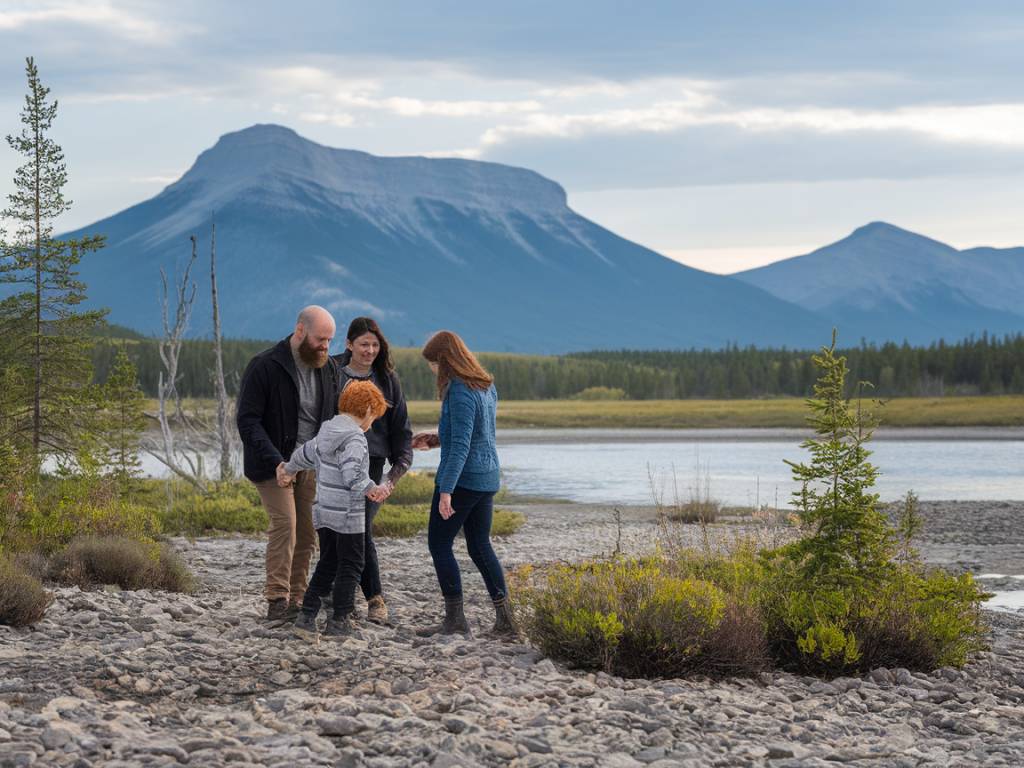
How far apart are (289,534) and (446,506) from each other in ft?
4.37

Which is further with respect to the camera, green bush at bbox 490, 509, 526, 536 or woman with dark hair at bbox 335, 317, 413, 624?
green bush at bbox 490, 509, 526, 536

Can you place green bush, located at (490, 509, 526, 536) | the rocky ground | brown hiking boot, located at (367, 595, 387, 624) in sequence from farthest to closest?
green bush, located at (490, 509, 526, 536) → brown hiking boot, located at (367, 595, 387, 624) → the rocky ground

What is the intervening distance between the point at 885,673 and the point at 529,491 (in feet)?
98.3

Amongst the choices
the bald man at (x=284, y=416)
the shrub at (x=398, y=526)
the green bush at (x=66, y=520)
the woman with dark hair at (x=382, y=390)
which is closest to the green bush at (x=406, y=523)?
the shrub at (x=398, y=526)

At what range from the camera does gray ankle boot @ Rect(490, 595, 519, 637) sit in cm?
1018

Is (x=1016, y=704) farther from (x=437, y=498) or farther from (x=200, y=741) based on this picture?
(x=200, y=741)

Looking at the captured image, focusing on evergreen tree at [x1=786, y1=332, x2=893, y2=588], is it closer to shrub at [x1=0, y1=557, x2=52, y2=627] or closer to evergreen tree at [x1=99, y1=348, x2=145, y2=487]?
shrub at [x1=0, y1=557, x2=52, y2=627]

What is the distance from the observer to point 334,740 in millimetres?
7156

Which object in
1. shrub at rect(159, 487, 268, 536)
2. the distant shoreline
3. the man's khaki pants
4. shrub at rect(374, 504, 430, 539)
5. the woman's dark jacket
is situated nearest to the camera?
the man's khaki pants

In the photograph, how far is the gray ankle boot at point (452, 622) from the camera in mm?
10211

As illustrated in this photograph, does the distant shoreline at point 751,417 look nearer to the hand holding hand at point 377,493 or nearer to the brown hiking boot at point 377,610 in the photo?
the brown hiking boot at point 377,610

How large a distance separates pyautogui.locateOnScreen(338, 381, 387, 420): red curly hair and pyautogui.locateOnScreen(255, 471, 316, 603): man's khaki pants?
94 cm

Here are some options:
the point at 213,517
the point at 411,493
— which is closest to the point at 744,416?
the point at 411,493

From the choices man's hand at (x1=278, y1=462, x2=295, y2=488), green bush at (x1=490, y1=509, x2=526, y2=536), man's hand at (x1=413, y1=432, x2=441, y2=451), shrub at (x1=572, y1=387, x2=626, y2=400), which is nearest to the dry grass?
shrub at (x1=572, y1=387, x2=626, y2=400)
